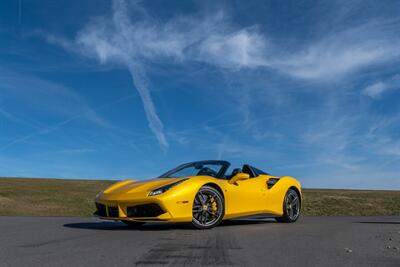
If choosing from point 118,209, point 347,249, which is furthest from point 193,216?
point 347,249

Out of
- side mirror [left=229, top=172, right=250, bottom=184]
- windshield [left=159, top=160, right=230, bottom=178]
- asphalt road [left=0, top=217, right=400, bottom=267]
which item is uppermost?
windshield [left=159, top=160, right=230, bottom=178]

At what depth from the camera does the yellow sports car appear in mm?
7223

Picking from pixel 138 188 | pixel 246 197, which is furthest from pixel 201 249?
pixel 246 197

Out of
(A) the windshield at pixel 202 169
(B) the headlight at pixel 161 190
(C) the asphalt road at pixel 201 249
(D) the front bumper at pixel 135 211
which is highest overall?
(A) the windshield at pixel 202 169

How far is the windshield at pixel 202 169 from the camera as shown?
8.58 metres

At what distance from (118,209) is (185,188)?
1147 millimetres

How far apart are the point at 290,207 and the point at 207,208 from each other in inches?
117

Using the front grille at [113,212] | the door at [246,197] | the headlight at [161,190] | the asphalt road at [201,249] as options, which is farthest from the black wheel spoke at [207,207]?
the front grille at [113,212]

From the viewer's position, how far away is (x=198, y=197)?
25.0ft

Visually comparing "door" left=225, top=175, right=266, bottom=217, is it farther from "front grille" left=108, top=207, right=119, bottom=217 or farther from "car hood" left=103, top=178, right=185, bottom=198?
"front grille" left=108, top=207, right=119, bottom=217

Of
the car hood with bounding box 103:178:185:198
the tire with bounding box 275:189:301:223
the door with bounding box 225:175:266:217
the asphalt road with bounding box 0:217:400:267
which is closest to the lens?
the asphalt road with bounding box 0:217:400:267

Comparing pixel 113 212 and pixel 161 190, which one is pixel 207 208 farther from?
pixel 113 212

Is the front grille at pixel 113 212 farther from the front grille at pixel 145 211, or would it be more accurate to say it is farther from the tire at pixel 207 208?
the tire at pixel 207 208

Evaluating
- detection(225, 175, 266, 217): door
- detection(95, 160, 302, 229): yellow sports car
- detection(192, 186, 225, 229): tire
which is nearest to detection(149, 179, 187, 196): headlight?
detection(95, 160, 302, 229): yellow sports car
